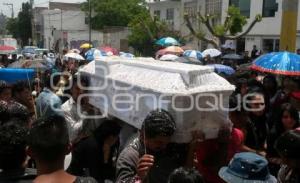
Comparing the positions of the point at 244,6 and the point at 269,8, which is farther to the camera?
the point at 244,6

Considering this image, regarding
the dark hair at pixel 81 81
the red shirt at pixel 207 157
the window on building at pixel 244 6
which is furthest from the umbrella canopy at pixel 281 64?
the window on building at pixel 244 6

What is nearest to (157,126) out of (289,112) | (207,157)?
(207,157)

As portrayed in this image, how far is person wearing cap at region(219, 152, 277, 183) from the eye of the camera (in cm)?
265

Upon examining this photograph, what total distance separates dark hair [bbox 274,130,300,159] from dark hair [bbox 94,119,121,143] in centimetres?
143

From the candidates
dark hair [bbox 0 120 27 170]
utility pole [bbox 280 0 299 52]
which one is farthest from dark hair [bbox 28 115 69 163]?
utility pole [bbox 280 0 299 52]

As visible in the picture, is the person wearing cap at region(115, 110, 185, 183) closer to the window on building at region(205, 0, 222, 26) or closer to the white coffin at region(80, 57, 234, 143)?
the white coffin at region(80, 57, 234, 143)

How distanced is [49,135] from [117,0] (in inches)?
1882

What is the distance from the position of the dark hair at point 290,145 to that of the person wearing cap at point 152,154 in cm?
71

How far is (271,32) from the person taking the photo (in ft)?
83.0

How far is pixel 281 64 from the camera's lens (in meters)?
6.41

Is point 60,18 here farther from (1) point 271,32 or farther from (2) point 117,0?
(1) point 271,32

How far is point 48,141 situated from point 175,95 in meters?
1.21

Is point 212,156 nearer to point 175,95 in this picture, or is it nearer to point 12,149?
point 175,95

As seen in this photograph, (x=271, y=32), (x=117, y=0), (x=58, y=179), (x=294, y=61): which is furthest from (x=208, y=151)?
(x=117, y=0)
